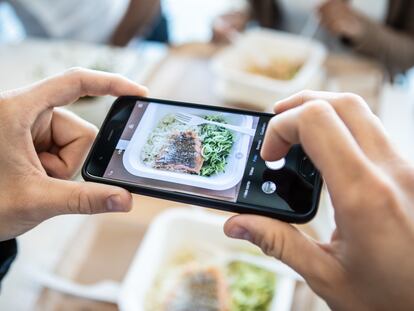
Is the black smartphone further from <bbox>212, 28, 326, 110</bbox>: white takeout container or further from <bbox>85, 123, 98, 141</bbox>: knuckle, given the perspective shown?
<bbox>212, 28, 326, 110</bbox>: white takeout container

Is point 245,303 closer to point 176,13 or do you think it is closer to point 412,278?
point 412,278

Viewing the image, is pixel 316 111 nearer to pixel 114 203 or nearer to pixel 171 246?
pixel 114 203

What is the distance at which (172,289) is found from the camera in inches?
26.2

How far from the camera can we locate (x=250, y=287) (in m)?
0.67

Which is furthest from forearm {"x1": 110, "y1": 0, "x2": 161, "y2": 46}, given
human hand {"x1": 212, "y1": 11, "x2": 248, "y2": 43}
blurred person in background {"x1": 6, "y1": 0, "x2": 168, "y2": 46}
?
human hand {"x1": 212, "y1": 11, "x2": 248, "y2": 43}

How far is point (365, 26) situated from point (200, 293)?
2.63ft

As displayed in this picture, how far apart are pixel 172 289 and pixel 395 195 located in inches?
17.1

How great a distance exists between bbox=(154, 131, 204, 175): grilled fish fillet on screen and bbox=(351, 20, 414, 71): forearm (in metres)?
0.74

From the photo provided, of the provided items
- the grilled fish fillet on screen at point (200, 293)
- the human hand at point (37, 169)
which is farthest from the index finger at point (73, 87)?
the grilled fish fillet on screen at point (200, 293)

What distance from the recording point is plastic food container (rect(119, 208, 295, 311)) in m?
0.62

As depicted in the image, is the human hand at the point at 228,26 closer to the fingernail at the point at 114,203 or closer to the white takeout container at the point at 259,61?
the white takeout container at the point at 259,61

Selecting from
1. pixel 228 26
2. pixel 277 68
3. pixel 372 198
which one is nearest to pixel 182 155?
pixel 372 198

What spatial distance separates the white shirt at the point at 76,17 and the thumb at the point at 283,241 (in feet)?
3.24

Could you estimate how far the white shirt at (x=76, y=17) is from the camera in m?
1.15
